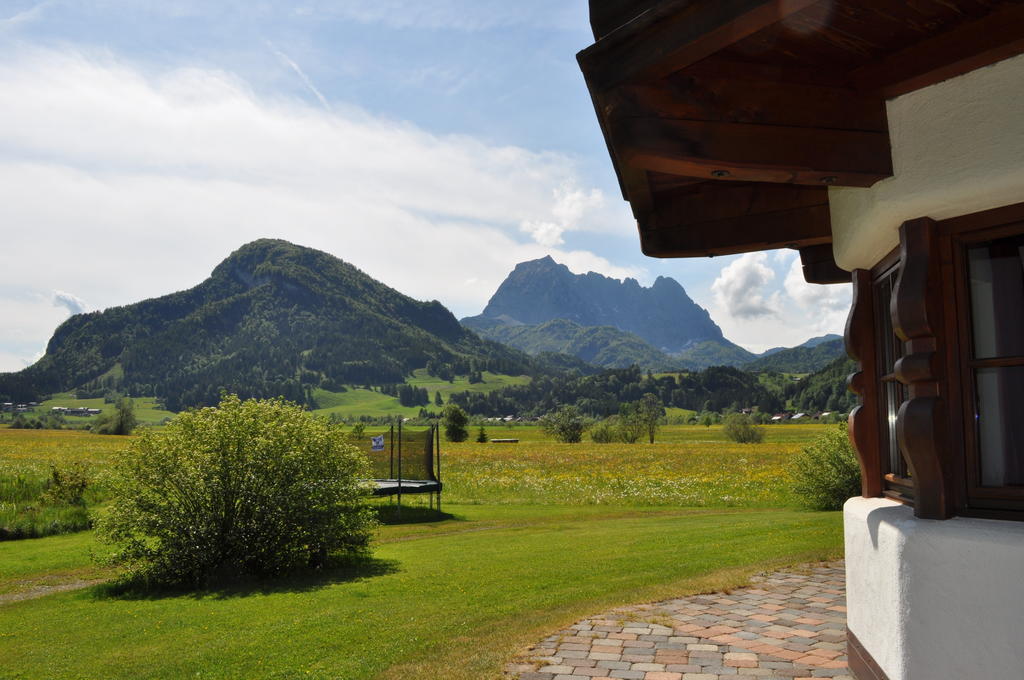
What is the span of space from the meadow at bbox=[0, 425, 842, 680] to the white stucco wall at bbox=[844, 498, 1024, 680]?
10.2ft

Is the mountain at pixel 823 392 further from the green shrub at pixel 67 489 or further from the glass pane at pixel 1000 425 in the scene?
the glass pane at pixel 1000 425

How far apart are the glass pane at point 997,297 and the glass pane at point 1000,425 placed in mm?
122

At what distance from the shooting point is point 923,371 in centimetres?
364

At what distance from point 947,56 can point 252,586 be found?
1156 centimetres

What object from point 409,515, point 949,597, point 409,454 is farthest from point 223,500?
point 409,454

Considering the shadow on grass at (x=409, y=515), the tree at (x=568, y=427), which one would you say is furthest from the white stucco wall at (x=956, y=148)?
the tree at (x=568, y=427)

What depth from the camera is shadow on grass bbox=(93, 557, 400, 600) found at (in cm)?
1122

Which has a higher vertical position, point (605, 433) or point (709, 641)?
point (709, 641)

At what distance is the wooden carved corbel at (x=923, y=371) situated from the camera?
3623 mm

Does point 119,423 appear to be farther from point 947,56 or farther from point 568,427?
point 947,56

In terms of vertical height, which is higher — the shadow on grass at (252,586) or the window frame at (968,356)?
the window frame at (968,356)

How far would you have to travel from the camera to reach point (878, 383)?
5.02 meters

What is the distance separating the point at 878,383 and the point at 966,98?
2143 mm

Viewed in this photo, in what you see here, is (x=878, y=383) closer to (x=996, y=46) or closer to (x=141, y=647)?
(x=996, y=46)
